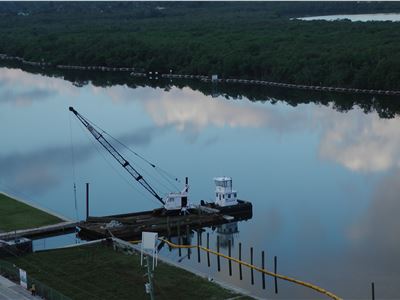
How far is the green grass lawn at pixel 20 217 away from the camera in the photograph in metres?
38.8

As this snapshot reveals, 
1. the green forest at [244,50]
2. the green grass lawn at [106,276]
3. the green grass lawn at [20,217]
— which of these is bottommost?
the green grass lawn at [106,276]

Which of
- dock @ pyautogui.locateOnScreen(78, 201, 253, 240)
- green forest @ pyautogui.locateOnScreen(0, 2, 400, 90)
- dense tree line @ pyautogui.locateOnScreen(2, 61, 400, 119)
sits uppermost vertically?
green forest @ pyautogui.locateOnScreen(0, 2, 400, 90)

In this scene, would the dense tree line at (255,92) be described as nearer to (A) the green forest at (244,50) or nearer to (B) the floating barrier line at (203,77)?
(B) the floating barrier line at (203,77)

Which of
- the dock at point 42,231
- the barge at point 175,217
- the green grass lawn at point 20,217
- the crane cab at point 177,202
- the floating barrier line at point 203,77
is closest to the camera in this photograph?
the dock at point 42,231

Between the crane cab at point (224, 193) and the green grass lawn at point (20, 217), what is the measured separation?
26.9ft

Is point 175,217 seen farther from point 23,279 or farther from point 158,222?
point 23,279

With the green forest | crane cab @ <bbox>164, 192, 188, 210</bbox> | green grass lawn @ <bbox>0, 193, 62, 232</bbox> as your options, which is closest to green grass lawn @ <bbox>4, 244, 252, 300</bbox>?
green grass lawn @ <bbox>0, 193, 62, 232</bbox>

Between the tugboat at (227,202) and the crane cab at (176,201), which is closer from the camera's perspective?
the crane cab at (176,201)

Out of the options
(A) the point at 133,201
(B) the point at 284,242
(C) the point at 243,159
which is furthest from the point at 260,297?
(C) the point at 243,159

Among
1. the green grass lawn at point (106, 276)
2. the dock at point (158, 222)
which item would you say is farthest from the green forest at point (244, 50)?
the green grass lawn at point (106, 276)

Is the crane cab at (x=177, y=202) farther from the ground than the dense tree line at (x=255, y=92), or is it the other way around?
the dense tree line at (x=255, y=92)

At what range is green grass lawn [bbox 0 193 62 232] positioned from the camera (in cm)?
3881

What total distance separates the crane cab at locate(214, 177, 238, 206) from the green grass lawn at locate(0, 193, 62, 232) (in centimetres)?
820

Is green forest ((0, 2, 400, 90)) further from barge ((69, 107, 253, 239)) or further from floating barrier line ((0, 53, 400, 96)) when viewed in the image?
barge ((69, 107, 253, 239))
